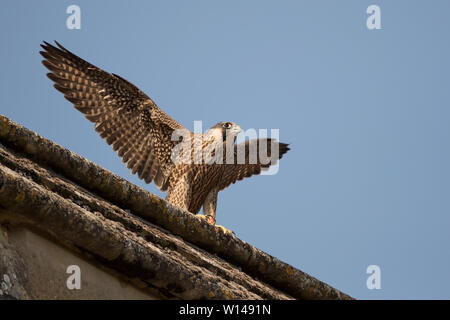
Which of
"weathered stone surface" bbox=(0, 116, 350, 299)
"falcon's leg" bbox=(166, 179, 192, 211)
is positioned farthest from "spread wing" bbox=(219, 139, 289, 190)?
"weathered stone surface" bbox=(0, 116, 350, 299)

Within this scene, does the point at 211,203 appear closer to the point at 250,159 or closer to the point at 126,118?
the point at 250,159

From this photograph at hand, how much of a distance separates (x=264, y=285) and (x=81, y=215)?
130 cm

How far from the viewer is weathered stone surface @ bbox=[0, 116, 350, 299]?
9.30 ft

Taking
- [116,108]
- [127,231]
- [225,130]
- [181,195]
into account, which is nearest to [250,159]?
[225,130]

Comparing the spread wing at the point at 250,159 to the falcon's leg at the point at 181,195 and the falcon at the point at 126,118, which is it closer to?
the falcon at the point at 126,118

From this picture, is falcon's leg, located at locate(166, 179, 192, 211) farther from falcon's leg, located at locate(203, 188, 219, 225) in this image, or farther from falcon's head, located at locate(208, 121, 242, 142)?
falcon's head, located at locate(208, 121, 242, 142)

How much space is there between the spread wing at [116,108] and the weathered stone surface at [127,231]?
4502 mm

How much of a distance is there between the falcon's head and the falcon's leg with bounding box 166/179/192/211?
25.9 inches

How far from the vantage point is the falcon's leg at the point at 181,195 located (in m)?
7.56

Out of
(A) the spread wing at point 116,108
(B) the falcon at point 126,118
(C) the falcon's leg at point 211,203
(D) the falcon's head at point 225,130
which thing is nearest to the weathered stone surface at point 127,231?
(C) the falcon's leg at point 211,203

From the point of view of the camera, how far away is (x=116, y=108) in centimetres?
830

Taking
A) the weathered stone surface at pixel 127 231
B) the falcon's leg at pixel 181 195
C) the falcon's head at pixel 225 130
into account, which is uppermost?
the falcon's head at pixel 225 130

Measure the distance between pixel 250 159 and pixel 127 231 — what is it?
5.64 metres

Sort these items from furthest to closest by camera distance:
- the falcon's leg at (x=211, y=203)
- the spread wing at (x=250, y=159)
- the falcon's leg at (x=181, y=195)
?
1. the spread wing at (x=250, y=159)
2. the falcon's leg at (x=211, y=203)
3. the falcon's leg at (x=181, y=195)
